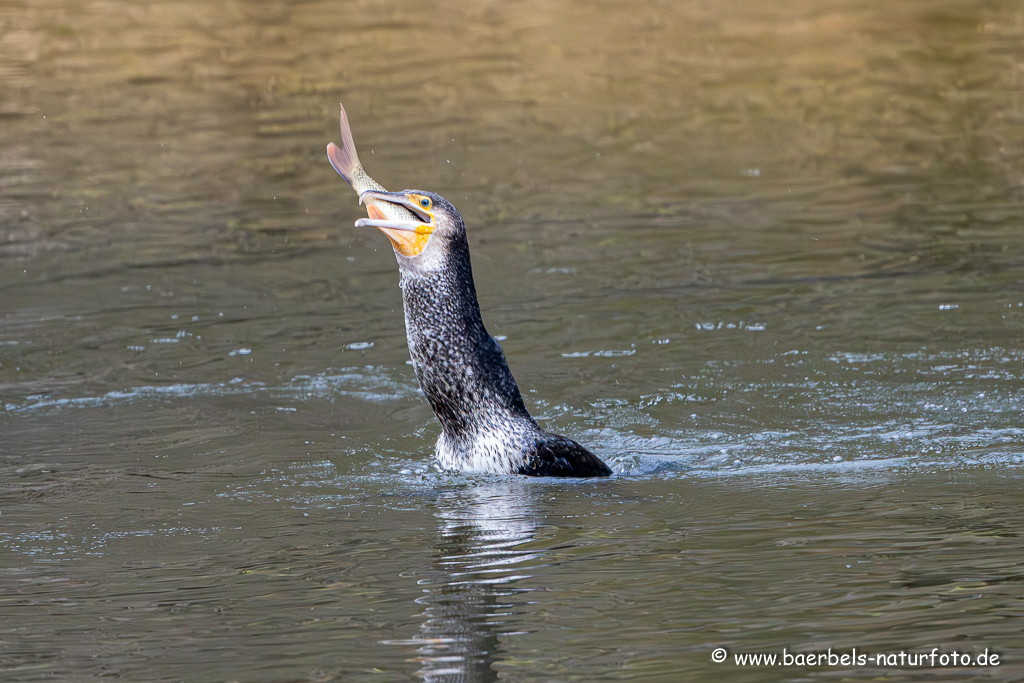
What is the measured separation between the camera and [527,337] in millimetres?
9773

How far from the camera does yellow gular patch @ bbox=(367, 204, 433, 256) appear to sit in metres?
6.13

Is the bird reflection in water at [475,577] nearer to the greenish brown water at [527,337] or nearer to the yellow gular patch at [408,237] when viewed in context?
the greenish brown water at [527,337]

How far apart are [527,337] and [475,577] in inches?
186

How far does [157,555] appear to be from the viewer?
562 cm

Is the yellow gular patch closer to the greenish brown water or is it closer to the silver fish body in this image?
the silver fish body

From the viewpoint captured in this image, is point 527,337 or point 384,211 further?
point 527,337

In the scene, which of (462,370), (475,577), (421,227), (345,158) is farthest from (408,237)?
(475,577)

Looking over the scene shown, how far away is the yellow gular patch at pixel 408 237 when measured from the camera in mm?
6133

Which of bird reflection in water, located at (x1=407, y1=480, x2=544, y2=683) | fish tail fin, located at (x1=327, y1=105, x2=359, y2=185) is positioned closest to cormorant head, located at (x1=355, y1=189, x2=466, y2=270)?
Result: fish tail fin, located at (x1=327, y1=105, x2=359, y2=185)

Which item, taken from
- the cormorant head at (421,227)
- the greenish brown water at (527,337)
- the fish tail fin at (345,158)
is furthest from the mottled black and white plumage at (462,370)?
the fish tail fin at (345,158)

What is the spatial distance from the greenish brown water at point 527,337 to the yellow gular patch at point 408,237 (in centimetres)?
118

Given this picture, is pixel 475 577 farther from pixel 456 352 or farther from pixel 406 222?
pixel 406 222

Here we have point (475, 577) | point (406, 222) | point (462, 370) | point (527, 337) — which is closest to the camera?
point (475, 577)

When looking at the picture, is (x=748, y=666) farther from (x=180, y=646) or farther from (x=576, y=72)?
(x=576, y=72)
